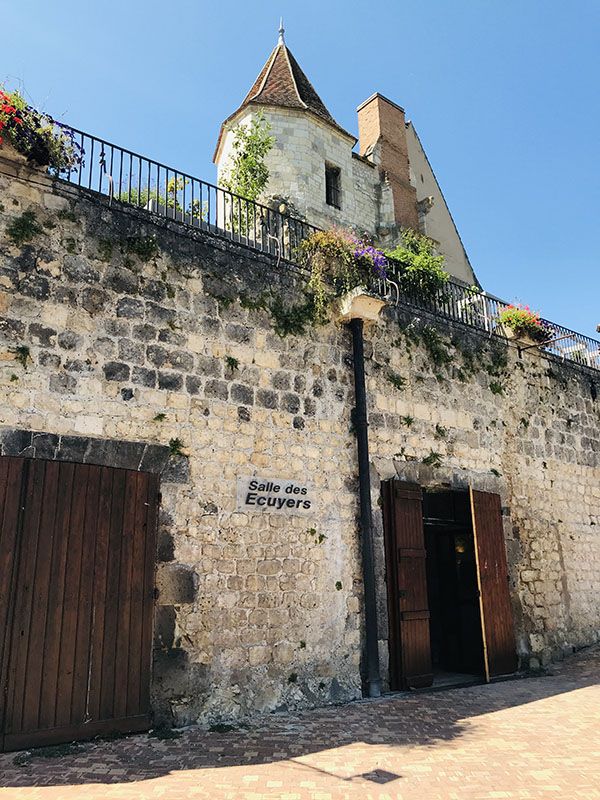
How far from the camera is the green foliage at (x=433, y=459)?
8.59m

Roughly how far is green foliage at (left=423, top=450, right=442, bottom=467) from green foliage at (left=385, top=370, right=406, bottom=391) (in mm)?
1004

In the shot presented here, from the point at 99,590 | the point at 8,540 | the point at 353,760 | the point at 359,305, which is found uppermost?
the point at 359,305

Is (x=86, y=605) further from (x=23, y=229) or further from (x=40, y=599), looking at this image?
(x=23, y=229)

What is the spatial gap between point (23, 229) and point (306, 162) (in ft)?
42.0

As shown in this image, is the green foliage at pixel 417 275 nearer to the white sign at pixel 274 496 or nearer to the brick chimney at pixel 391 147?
the white sign at pixel 274 496

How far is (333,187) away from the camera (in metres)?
18.8

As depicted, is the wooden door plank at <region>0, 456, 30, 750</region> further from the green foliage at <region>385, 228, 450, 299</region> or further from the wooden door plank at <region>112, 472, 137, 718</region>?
the green foliage at <region>385, 228, 450, 299</region>

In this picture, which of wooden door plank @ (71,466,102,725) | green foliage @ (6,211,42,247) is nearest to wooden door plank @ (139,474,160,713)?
wooden door plank @ (71,466,102,725)

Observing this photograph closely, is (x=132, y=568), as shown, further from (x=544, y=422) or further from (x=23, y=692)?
(x=544, y=422)

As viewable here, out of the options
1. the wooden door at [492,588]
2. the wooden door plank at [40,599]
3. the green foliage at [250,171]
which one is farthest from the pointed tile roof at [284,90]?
the wooden door plank at [40,599]

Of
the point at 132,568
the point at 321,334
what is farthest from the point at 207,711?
the point at 321,334

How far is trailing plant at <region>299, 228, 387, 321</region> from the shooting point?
26.1ft

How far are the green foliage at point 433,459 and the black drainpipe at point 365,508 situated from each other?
117 cm

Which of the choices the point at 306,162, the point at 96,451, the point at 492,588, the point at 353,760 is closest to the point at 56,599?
the point at 96,451
